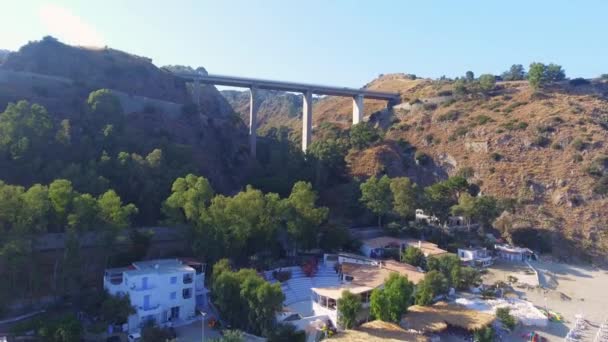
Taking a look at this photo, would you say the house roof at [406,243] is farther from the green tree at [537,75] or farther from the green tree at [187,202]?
the green tree at [537,75]

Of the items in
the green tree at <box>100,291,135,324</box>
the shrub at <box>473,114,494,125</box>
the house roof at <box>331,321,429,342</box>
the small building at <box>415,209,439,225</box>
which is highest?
the shrub at <box>473,114,494,125</box>

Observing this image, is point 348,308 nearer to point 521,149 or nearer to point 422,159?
point 422,159

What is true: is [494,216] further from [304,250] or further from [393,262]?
[304,250]

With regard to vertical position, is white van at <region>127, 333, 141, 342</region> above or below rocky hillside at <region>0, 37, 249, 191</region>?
below

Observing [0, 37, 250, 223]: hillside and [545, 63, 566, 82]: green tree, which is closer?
[0, 37, 250, 223]: hillside

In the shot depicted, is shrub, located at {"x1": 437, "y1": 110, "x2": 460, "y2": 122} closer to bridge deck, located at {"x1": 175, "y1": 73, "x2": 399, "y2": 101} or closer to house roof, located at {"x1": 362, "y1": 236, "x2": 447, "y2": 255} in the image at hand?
bridge deck, located at {"x1": 175, "y1": 73, "x2": 399, "y2": 101}

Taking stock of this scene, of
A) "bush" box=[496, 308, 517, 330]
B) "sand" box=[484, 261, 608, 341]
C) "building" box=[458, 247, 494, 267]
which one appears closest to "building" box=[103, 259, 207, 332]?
"bush" box=[496, 308, 517, 330]

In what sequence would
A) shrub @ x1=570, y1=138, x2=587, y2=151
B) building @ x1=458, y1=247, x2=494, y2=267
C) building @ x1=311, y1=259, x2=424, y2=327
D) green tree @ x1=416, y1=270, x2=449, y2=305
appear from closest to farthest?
1. building @ x1=311, y1=259, x2=424, y2=327
2. green tree @ x1=416, y1=270, x2=449, y2=305
3. building @ x1=458, y1=247, x2=494, y2=267
4. shrub @ x1=570, y1=138, x2=587, y2=151

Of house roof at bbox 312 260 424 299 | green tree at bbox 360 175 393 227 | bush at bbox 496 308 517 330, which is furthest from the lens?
green tree at bbox 360 175 393 227
